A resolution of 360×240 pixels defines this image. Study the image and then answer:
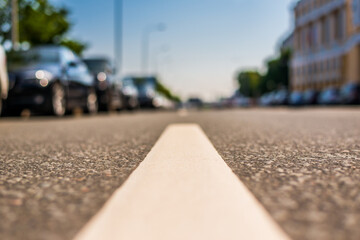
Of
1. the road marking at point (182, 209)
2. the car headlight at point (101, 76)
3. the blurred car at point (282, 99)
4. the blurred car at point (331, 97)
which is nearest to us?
the road marking at point (182, 209)

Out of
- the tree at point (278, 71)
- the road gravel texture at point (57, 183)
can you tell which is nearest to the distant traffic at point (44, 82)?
the road gravel texture at point (57, 183)

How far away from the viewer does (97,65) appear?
Answer: 757 inches

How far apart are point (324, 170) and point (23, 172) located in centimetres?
205

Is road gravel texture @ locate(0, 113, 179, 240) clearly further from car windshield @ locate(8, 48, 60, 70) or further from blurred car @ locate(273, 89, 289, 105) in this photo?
blurred car @ locate(273, 89, 289, 105)

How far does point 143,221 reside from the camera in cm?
190

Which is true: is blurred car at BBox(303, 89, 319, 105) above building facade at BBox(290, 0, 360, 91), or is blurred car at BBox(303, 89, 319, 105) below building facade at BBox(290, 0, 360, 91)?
below

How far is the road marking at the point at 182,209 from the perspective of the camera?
174cm

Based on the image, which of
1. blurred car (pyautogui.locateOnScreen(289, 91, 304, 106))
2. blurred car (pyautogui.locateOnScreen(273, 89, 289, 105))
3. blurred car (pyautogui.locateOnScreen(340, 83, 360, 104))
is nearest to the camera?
blurred car (pyautogui.locateOnScreen(340, 83, 360, 104))

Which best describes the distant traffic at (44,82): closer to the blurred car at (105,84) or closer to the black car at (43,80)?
the black car at (43,80)

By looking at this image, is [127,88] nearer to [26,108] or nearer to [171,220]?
[26,108]

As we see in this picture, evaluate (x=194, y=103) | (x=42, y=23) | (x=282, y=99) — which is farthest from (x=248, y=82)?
(x=42, y=23)

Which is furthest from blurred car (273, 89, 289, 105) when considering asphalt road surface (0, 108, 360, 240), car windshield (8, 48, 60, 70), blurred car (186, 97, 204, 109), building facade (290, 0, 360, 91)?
asphalt road surface (0, 108, 360, 240)

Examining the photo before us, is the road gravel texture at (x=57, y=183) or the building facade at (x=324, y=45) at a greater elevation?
the building facade at (x=324, y=45)

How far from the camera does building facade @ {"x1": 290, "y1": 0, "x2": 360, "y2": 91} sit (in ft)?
166
